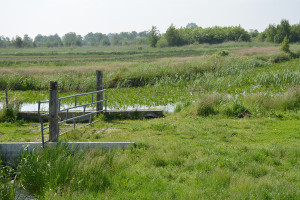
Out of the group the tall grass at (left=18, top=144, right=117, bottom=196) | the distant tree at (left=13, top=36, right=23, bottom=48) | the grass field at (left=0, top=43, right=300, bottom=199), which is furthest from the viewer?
Result: the distant tree at (left=13, top=36, right=23, bottom=48)

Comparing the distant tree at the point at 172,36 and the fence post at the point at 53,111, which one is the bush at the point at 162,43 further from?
the fence post at the point at 53,111

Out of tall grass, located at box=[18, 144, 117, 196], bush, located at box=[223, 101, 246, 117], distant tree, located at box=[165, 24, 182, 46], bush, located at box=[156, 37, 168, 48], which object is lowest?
tall grass, located at box=[18, 144, 117, 196]

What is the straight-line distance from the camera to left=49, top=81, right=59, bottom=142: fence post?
339 inches

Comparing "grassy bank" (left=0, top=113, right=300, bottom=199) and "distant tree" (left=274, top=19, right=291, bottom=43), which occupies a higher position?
"distant tree" (left=274, top=19, right=291, bottom=43)

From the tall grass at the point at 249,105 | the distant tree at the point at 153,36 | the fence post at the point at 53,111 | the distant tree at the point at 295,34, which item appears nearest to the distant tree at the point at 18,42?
the distant tree at the point at 153,36

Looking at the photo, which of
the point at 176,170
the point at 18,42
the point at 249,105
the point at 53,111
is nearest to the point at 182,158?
the point at 176,170

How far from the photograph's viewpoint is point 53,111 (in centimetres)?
877

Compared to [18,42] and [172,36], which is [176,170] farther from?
[18,42]

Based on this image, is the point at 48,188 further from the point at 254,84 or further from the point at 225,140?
the point at 254,84

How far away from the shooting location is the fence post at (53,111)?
8.61m

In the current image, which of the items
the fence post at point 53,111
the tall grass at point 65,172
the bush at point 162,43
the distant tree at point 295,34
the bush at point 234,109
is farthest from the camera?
the bush at point 162,43

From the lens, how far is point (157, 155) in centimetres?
763

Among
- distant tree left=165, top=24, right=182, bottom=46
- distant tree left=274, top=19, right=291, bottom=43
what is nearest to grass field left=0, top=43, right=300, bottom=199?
distant tree left=274, top=19, right=291, bottom=43

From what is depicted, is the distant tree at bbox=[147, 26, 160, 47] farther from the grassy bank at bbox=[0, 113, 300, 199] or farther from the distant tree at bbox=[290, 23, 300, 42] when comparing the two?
the grassy bank at bbox=[0, 113, 300, 199]
